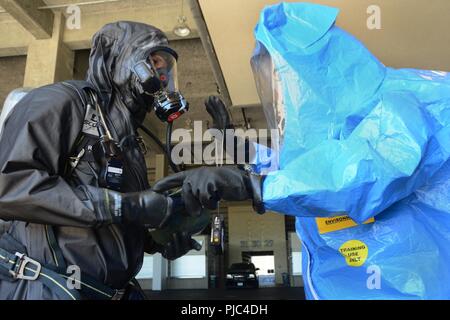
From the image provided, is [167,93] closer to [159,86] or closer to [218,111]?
[159,86]

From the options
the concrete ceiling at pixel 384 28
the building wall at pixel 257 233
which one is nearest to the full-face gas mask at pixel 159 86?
the concrete ceiling at pixel 384 28

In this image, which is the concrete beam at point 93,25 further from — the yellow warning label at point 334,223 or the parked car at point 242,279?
the parked car at point 242,279

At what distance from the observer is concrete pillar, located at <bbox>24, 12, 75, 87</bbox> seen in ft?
18.2

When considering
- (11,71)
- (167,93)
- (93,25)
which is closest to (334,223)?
(167,93)

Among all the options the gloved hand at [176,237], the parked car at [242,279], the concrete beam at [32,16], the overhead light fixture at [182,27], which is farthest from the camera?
the parked car at [242,279]

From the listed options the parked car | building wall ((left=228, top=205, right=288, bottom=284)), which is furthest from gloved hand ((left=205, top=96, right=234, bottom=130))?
building wall ((left=228, top=205, right=288, bottom=284))

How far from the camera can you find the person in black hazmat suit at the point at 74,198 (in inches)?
41.6

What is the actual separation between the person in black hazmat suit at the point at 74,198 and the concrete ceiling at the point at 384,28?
95.5 inches

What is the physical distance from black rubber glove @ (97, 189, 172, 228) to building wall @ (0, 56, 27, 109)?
680cm

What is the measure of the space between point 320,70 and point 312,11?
20 centimetres

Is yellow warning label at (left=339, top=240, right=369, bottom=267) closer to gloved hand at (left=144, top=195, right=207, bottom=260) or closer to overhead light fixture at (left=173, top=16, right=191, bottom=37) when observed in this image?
gloved hand at (left=144, top=195, right=207, bottom=260)

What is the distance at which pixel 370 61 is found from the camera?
1250 mm

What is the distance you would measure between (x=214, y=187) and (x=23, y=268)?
0.55 meters

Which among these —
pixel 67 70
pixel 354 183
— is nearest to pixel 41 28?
pixel 67 70
